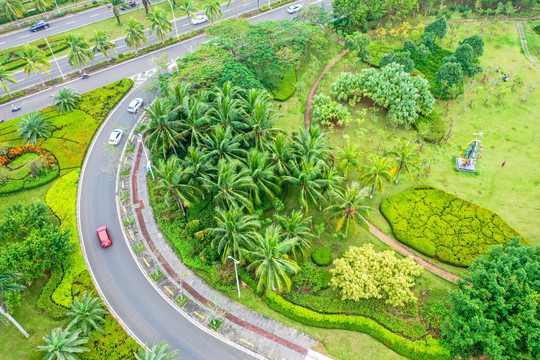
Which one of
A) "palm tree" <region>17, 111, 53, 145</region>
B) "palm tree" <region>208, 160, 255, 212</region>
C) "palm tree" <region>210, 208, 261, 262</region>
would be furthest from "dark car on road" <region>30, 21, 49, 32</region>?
"palm tree" <region>210, 208, 261, 262</region>

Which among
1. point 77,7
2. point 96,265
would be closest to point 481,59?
point 96,265

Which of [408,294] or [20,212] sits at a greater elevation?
[20,212]

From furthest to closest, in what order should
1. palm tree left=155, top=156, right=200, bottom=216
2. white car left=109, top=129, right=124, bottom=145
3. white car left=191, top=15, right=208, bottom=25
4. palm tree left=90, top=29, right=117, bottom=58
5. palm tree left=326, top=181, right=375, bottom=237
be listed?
white car left=191, top=15, right=208, bottom=25, palm tree left=90, top=29, right=117, bottom=58, white car left=109, top=129, right=124, bottom=145, palm tree left=155, top=156, right=200, bottom=216, palm tree left=326, top=181, right=375, bottom=237

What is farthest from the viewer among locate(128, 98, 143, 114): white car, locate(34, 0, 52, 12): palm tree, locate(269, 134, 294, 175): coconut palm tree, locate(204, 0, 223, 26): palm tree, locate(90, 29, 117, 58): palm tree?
locate(34, 0, 52, 12): palm tree

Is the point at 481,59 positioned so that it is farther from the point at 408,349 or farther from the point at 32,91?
the point at 32,91

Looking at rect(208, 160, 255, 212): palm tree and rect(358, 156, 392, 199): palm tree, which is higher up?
rect(208, 160, 255, 212): palm tree

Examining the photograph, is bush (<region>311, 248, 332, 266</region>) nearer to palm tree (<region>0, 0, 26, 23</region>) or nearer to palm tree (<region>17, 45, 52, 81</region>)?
palm tree (<region>17, 45, 52, 81</region>)

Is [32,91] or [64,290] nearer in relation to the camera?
[64,290]
